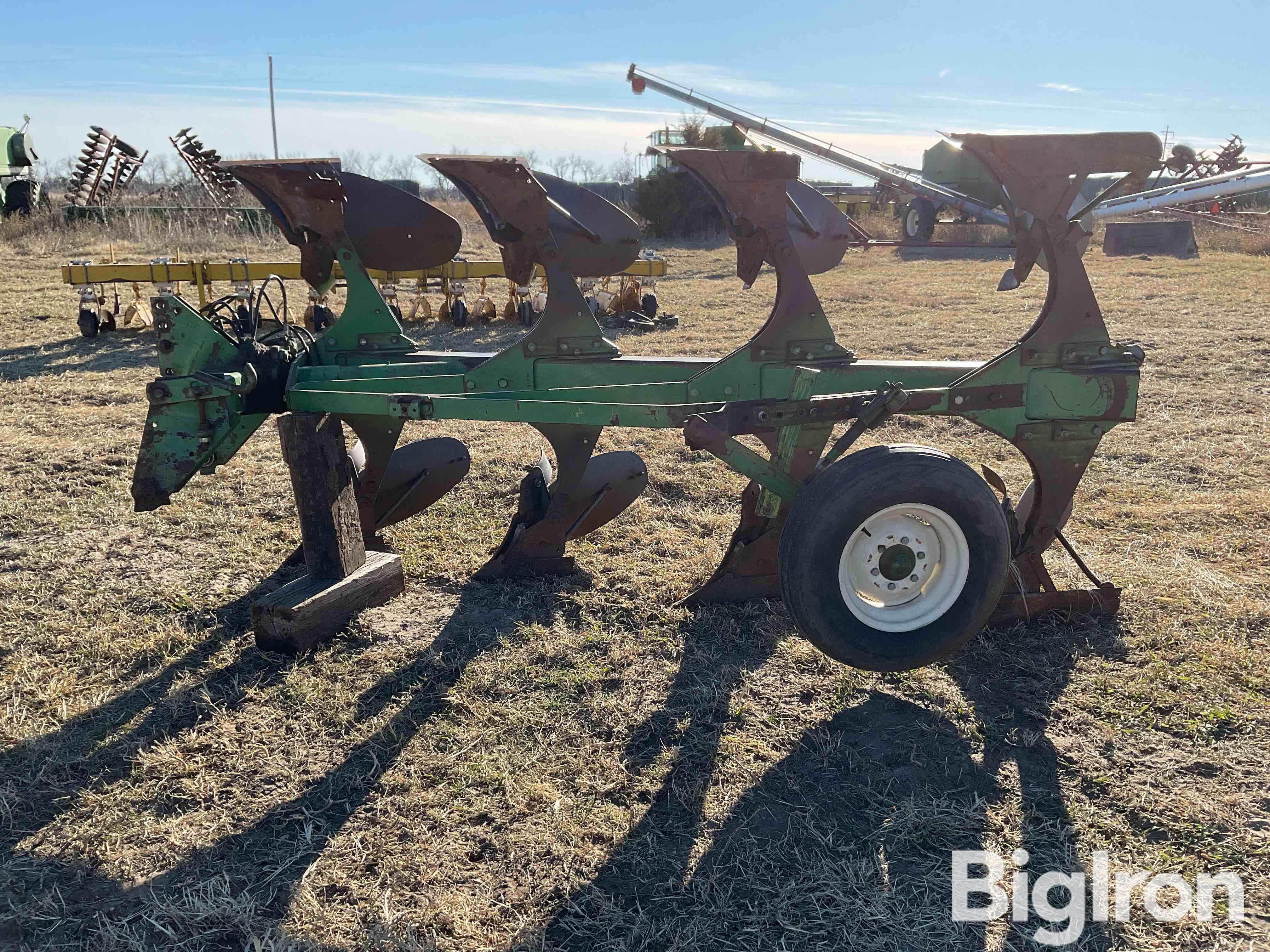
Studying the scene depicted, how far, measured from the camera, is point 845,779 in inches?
111

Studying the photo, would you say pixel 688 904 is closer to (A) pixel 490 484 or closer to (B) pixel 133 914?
(B) pixel 133 914

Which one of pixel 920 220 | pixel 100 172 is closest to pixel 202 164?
pixel 100 172

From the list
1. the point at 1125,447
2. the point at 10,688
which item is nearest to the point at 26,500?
the point at 10,688

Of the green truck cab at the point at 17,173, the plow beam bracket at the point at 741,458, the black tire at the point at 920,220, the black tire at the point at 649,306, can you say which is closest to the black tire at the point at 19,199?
the green truck cab at the point at 17,173

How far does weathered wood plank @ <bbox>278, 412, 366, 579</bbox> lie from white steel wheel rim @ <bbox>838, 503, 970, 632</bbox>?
2026mm

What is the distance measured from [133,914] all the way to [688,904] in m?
1.38

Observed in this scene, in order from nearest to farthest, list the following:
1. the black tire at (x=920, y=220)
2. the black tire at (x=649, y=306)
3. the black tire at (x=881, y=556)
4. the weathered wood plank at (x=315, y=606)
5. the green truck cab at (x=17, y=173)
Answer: the black tire at (x=881, y=556), the weathered wood plank at (x=315, y=606), the black tire at (x=649, y=306), the green truck cab at (x=17, y=173), the black tire at (x=920, y=220)

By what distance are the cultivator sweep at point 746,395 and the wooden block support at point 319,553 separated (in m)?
0.14

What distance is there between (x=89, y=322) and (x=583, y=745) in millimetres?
9790

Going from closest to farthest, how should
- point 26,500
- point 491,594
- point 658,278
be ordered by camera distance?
point 491,594, point 26,500, point 658,278

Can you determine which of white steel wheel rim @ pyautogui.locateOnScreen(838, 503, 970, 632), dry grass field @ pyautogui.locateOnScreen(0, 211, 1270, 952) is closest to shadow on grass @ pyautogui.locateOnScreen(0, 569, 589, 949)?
dry grass field @ pyautogui.locateOnScreen(0, 211, 1270, 952)

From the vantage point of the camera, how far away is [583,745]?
299 cm

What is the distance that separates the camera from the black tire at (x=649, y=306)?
38.6 feet

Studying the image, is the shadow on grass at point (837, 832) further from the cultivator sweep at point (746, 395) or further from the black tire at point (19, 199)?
the black tire at point (19, 199)
